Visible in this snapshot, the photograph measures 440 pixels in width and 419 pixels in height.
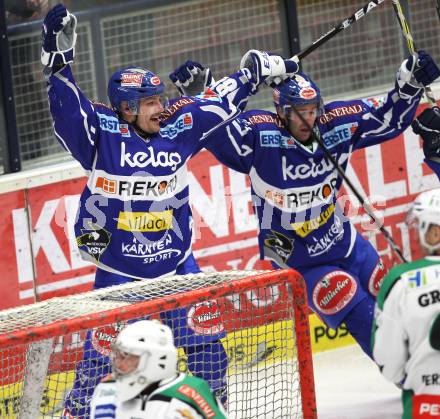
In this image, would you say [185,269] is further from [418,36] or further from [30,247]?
[418,36]

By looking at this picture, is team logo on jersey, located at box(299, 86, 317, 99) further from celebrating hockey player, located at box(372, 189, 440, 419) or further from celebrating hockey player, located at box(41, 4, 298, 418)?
celebrating hockey player, located at box(372, 189, 440, 419)

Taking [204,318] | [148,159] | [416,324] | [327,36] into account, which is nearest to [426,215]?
[416,324]

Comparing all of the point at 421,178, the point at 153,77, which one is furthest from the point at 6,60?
the point at 421,178

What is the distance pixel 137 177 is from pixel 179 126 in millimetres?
300

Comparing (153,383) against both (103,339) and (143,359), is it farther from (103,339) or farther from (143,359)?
(103,339)

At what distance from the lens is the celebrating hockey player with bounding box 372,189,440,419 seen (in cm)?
A: 398

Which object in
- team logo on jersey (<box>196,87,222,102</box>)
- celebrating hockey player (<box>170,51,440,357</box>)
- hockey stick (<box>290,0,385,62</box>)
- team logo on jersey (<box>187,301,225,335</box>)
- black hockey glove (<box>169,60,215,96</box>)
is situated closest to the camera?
team logo on jersey (<box>187,301,225,335</box>)

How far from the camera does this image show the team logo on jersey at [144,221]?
5523mm

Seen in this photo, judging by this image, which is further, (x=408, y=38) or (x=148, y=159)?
(x=408, y=38)

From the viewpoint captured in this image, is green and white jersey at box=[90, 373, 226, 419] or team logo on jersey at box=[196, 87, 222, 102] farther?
team logo on jersey at box=[196, 87, 222, 102]

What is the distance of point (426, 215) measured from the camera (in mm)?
4051

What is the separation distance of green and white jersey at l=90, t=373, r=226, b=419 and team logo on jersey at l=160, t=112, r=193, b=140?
1877 millimetres

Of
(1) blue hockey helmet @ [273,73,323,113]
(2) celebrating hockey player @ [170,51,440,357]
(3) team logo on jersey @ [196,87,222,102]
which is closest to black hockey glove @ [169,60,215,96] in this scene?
(2) celebrating hockey player @ [170,51,440,357]

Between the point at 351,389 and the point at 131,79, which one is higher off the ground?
the point at 131,79
